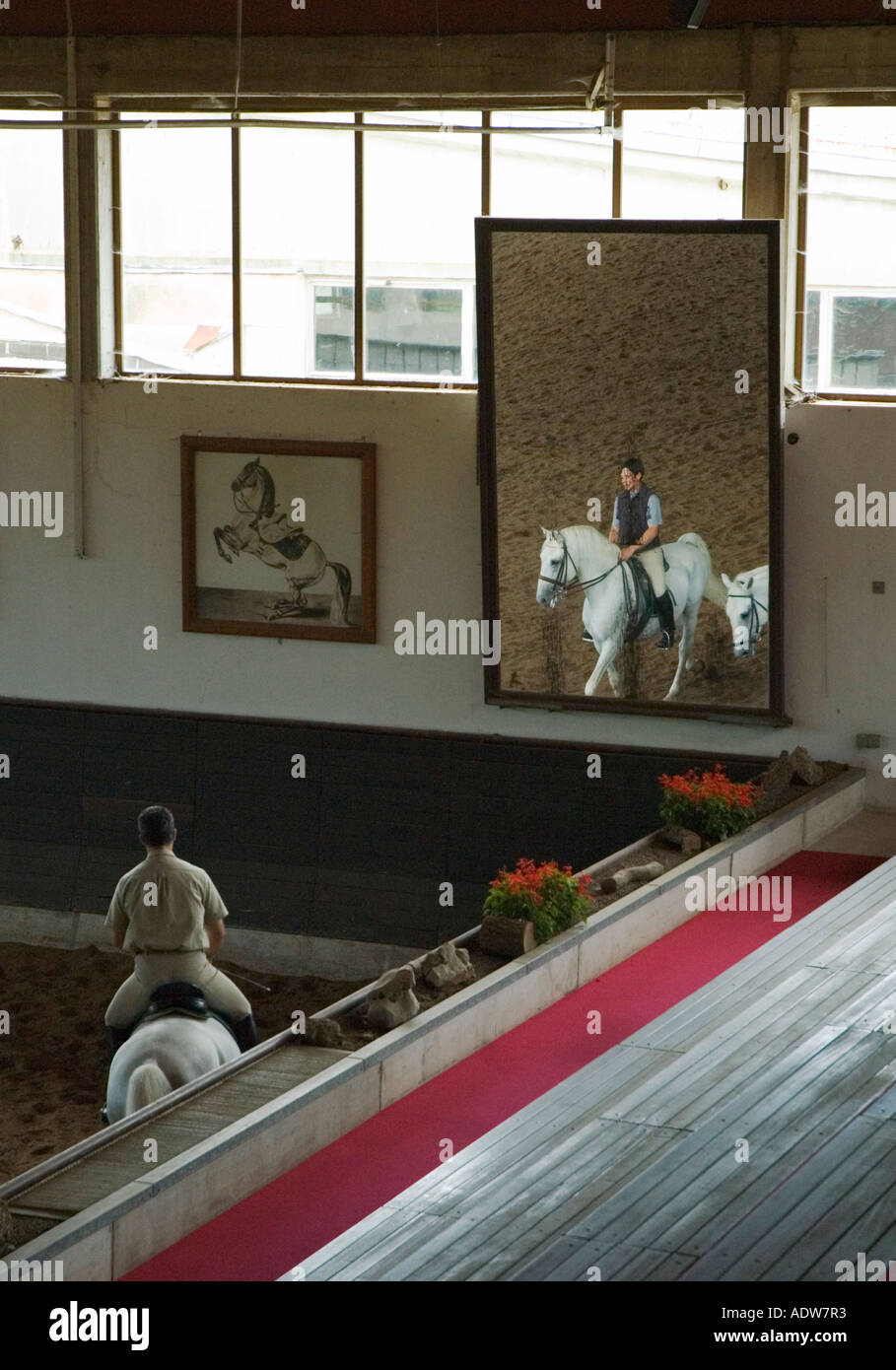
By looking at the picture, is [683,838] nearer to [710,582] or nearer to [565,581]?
[710,582]

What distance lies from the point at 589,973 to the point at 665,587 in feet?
14.5

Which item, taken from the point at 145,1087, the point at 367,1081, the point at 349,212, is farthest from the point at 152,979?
the point at 349,212

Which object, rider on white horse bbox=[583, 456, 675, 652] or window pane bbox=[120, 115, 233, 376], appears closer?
rider on white horse bbox=[583, 456, 675, 652]

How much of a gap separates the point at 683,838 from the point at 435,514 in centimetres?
390

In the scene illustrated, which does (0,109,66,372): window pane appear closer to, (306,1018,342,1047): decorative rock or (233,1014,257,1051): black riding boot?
(233,1014,257,1051): black riding boot

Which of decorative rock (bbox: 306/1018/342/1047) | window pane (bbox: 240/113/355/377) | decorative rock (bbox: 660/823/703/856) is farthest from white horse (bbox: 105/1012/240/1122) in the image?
window pane (bbox: 240/113/355/377)

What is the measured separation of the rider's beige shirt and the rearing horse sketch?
5296mm

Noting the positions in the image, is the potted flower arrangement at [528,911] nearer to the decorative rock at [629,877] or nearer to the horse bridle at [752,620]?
the decorative rock at [629,877]

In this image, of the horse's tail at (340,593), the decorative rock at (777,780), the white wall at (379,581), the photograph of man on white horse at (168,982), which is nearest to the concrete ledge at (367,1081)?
the decorative rock at (777,780)

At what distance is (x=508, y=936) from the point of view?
10219mm

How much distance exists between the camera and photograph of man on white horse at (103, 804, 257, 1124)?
31.9 ft

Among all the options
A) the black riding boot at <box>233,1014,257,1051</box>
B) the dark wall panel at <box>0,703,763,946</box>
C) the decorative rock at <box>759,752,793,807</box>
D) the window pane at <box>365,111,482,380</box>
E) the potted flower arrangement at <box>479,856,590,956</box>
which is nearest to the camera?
the potted flower arrangement at <box>479,856,590,956</box>

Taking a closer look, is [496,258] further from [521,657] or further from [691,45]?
[521,657]


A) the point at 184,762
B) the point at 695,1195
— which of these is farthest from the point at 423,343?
the point at 695,1195
